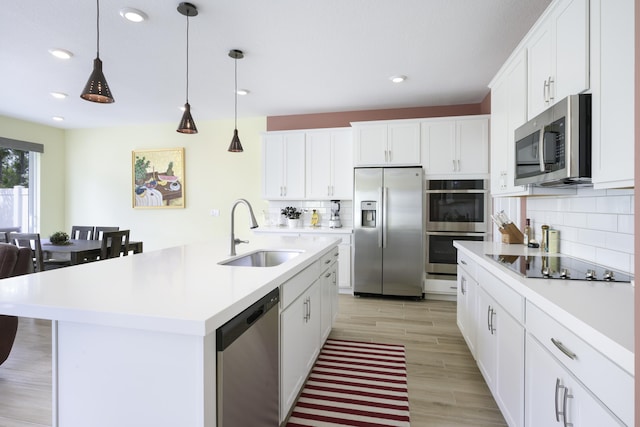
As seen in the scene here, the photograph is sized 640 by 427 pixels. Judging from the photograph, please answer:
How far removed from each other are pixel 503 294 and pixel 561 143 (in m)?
0.81

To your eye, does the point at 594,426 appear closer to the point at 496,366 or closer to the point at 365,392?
the point at 496,366

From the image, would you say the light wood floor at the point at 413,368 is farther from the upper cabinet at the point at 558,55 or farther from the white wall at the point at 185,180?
the white wall at the point at 185,180

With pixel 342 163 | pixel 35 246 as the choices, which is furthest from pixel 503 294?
pixel 35 246

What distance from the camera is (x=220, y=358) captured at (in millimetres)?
1066

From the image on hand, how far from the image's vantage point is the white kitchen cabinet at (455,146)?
4.16 meters

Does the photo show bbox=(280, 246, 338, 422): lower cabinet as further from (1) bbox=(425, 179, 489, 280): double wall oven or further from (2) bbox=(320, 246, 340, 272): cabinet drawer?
(1) bbox=(425, 179, 489, 280): double wall oven

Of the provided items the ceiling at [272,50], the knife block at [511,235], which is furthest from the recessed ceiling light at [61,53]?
the knife block at [511,235]

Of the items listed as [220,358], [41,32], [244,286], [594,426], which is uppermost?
[41,32]

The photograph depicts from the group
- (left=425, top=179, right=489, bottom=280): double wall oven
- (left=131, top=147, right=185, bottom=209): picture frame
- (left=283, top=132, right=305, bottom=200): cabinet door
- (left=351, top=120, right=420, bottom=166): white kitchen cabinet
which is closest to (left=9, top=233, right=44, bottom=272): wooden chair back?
(left=131, top=147, right=185, bottom=209): picture frame

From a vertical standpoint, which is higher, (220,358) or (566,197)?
(566,197)

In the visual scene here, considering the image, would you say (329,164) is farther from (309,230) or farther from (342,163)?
(309,230)

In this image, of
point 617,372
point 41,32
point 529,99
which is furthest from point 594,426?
point 41,32

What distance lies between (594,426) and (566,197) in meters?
1.76

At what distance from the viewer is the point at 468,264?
8.66 feet
